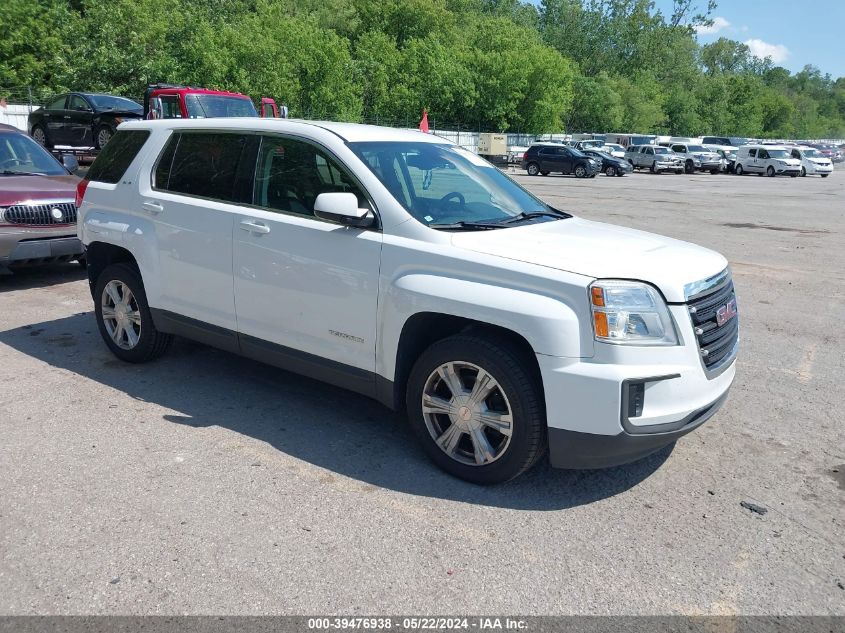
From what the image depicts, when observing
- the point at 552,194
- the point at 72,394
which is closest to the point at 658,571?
the point at 72,394

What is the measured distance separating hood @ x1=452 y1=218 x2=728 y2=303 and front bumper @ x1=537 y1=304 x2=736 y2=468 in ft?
0.73

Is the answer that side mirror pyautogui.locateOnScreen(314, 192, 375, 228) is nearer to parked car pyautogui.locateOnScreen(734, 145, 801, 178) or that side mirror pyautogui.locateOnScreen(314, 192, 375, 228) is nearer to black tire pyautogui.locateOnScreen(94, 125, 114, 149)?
black tire pyautogui.locateOnScreen(94, 125, 114, 149)

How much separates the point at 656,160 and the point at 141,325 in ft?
139

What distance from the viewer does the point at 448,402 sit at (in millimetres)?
4070

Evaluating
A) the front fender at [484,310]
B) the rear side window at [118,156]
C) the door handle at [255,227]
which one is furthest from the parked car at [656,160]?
the front fender at [484,310]

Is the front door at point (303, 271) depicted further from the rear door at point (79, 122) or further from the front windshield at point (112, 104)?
the front windshield at point (112, 104)

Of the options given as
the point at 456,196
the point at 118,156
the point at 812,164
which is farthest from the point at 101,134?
the point at 812,164

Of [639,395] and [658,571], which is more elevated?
[639,395]

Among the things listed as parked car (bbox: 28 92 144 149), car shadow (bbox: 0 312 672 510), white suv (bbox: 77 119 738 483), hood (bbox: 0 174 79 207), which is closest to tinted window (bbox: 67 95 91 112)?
Answer: parked car (bbox: 28 92 144 149)

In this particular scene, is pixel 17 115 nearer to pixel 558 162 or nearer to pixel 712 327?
pixel 558 162

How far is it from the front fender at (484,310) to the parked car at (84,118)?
18339mm

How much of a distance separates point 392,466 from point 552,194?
21.5m

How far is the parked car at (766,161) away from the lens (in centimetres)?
4262

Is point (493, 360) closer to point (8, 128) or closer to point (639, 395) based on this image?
point (639, 395)
